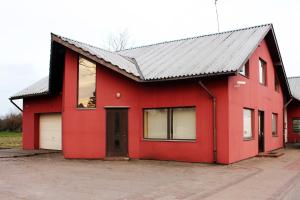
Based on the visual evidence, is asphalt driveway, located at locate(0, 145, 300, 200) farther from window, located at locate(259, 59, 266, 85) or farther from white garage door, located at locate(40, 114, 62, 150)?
white garage door, located at locate(40, 114, 62, 150)

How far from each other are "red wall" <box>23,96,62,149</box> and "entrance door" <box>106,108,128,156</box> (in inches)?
244

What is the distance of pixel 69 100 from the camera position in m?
16.5

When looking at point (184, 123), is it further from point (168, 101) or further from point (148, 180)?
point (148, 180)

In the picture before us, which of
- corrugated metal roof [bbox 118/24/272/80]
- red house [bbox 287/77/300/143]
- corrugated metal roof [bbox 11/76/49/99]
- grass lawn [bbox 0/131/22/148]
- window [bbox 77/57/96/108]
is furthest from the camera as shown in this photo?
red house [bbox 287/77/300/143]

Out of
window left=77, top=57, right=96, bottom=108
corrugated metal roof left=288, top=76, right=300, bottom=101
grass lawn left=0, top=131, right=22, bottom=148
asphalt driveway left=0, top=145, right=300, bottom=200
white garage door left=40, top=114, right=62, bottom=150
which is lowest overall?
asphalt driveway left=0, top=145, right=300, bottom=200

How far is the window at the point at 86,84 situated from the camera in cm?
1634

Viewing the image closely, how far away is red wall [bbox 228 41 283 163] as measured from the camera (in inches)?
574

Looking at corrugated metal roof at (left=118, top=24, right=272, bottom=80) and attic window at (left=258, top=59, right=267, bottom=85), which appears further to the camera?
attic window at (left=258, top=59, right=267, bottom=85)

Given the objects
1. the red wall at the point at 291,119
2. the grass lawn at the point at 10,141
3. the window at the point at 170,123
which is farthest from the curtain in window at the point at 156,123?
the red wall at the point at 291,119

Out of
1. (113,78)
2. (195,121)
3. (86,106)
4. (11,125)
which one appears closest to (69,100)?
(86,106)

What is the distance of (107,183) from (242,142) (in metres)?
7.21

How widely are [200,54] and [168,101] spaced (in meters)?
2.70

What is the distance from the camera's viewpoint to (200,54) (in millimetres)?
16578

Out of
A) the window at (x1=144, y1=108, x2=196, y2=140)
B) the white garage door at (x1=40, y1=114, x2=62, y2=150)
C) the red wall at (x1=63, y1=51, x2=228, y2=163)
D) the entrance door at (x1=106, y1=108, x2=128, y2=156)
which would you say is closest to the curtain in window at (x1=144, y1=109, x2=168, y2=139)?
the window at (x1=144, y1=108, x2=196, y2=140)
